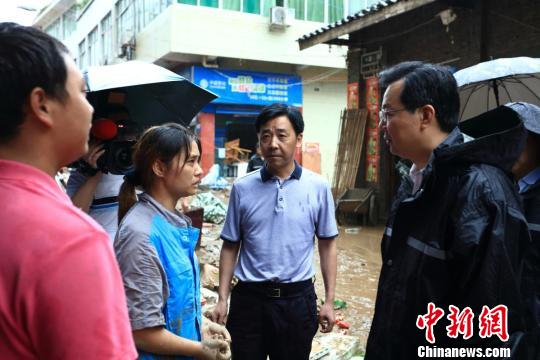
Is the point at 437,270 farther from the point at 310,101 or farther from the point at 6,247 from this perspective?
the point at 310,101

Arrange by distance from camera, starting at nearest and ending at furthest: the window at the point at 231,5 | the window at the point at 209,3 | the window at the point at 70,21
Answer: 1. the window at the point at 209,3
2. the window at the point at 231,5
3. the window at the point at 70,21

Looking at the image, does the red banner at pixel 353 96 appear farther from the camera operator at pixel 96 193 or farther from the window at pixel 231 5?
the camera operator at pixel 96 193

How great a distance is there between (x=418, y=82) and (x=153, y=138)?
107 cm

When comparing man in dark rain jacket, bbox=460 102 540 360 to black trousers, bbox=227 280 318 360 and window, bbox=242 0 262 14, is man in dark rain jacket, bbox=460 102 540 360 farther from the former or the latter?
window, bbox=242 0 262 14

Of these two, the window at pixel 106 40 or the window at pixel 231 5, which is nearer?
the window at pixel 231 5

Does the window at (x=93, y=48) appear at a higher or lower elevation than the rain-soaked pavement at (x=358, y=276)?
higher

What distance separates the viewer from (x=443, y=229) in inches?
59.2

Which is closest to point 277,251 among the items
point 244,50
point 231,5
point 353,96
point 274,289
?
point 274,289

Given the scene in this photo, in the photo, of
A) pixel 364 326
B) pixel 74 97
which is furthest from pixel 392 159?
pixel 74 97

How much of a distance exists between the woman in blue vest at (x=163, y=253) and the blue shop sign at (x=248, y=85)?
14.2 metres

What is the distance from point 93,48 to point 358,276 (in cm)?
2230

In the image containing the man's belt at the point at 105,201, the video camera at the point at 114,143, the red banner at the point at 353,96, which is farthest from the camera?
the red banner at the point at 353,96

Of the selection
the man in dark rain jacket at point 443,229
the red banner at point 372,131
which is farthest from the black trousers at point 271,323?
the red banner at point 372,131

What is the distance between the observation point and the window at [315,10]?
56.4 feet
